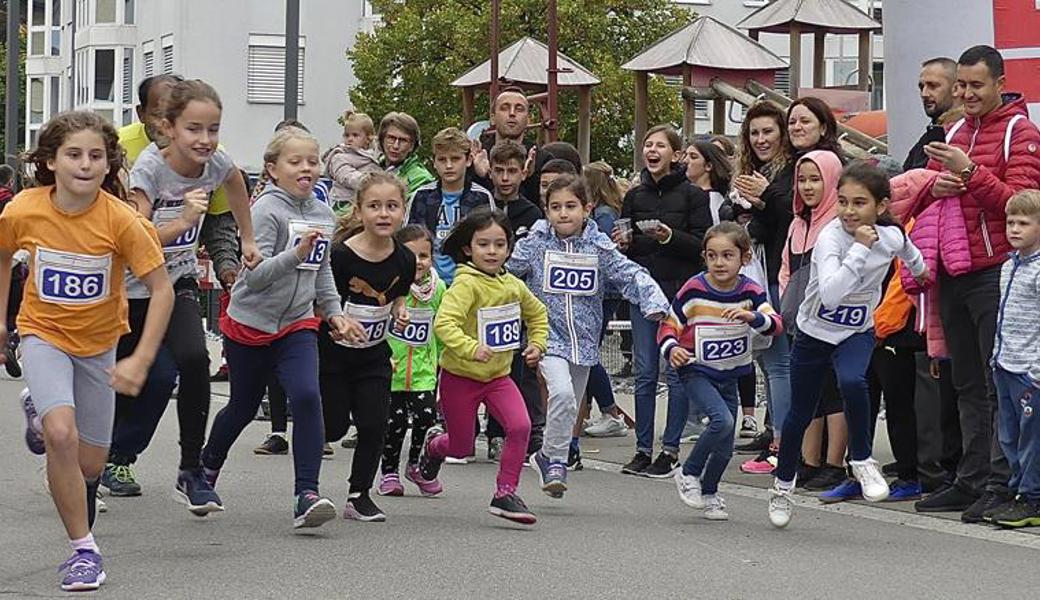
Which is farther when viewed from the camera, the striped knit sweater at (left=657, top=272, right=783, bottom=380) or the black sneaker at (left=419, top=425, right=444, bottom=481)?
the black sneaker at (left=419, top=425, right=444, bottom=481)

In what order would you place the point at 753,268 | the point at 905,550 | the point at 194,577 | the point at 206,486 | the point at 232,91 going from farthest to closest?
the point at 232,91 < the point at 753,268 < the point at 206,486 < the point at 905,550 < the point at 194,577

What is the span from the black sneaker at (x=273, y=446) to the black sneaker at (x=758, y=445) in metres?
2.87

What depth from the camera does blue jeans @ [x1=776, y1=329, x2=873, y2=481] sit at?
9297 millimetres

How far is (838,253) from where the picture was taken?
30.3 feet

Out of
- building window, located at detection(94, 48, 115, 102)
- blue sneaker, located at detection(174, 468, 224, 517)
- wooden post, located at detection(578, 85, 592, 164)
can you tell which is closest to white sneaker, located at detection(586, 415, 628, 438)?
blue sneaker, located at detection(174, 468, 224, 517)

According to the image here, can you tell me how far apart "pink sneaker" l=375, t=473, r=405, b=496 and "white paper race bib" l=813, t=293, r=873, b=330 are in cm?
243

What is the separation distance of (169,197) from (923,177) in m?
3.70

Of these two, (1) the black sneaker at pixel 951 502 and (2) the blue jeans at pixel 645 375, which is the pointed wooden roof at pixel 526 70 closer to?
(2) the blue jeans at pixel 645 375

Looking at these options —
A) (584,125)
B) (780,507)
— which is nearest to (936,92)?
(780,507)

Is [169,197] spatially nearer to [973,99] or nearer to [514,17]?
[973,99]

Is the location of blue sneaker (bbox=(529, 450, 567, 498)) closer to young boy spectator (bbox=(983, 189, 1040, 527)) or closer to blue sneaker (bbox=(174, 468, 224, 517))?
blue sneaker (bbox=(174, 468, 224, 517))

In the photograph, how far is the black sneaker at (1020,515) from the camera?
9086 millimetres

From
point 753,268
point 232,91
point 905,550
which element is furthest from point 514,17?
point 905,550

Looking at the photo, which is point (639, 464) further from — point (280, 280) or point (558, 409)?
point (280, 280)
